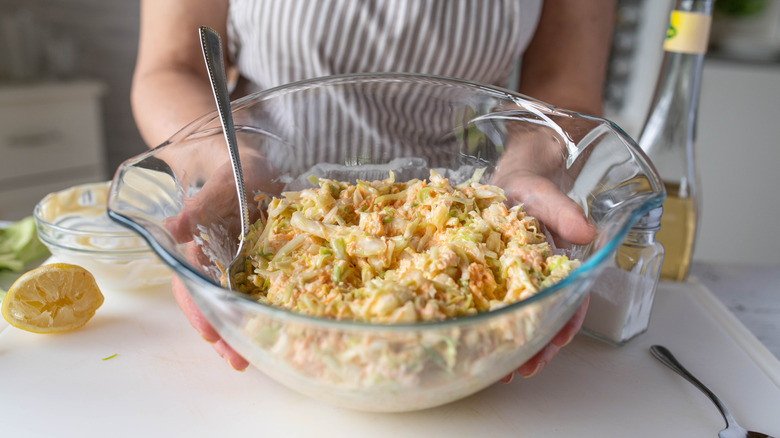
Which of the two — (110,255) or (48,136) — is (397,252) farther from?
(48,136)

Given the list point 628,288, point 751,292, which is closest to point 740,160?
point 751,292

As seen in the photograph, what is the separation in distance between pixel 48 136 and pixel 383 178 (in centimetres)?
237

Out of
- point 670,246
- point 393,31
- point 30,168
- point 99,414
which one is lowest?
point 30,168

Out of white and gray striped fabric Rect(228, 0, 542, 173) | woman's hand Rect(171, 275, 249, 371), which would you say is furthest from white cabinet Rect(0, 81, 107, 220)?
woman's hand Rect(171, 275, 249, 371)

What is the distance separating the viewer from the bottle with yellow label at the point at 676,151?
100 centimetres

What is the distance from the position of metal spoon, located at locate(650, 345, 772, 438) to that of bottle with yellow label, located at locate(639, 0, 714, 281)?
0.95ft

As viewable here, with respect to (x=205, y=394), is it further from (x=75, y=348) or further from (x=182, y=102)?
(x=182, y=102)

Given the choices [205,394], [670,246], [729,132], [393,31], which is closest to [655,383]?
[670,246]

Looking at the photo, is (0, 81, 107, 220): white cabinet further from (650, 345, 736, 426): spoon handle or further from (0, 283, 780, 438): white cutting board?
(650, 345, 736, 426): spoon handle

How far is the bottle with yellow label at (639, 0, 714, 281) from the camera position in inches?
39.4

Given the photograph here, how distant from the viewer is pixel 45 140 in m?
2.63

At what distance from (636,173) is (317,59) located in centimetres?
75

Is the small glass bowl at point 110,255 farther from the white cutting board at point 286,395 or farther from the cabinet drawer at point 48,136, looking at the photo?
the cabinet drawer at point 48,136

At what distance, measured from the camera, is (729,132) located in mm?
2992
